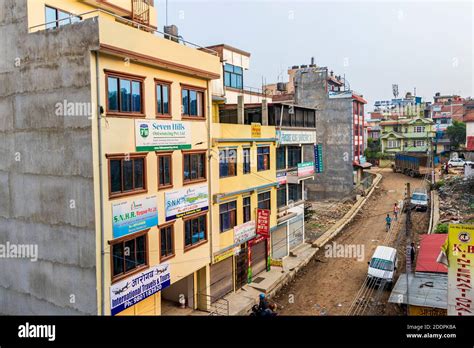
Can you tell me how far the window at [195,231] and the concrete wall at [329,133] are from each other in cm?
2987

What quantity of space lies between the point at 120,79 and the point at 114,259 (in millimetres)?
5792

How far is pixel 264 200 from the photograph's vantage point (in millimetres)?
21906

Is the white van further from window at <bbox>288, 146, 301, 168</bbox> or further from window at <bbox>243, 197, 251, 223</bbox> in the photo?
window at <bbox>288, 146, 301, 168</bbox>

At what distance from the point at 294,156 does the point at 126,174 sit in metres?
15.4

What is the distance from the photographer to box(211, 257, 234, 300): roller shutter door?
17.9 metres

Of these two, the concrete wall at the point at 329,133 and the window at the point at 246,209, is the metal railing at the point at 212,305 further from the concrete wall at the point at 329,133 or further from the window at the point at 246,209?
the concrete wall at the point at 329,133

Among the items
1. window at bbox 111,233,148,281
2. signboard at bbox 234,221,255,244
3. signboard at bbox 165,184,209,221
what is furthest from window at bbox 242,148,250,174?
window at bbox 111,233,148,281

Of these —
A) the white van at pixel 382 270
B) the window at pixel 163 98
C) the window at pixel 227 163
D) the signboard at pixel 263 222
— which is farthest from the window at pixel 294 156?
the window at pixel 163 98

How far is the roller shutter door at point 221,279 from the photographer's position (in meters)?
17.9

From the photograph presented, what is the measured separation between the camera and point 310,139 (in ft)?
91.3

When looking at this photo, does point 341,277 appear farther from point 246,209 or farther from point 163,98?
point 163,98

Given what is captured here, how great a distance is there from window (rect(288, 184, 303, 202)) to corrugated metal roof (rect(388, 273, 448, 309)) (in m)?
9.63
